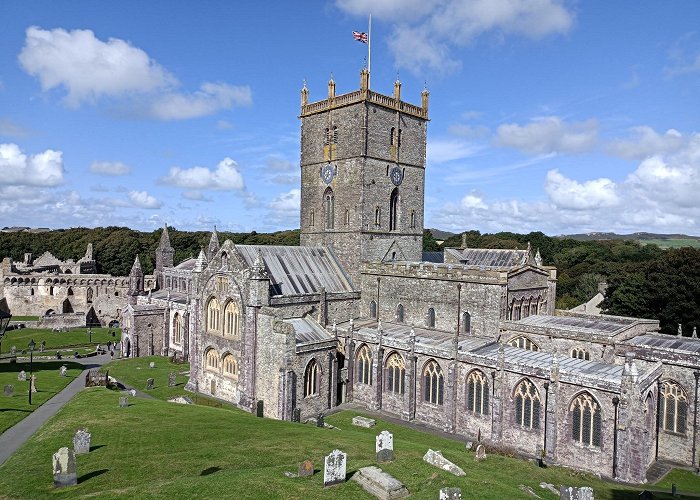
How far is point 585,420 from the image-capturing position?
82.4ft

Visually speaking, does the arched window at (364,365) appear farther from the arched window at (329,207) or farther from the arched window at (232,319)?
the arched window at (329,207)

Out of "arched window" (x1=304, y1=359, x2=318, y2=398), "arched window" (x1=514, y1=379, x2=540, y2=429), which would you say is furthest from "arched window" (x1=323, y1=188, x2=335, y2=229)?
"arched window" (x1=514, y1=379, x2=540, y2=429)

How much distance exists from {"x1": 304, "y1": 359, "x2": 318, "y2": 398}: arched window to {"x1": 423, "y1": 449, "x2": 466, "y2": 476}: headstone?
44.2 feet

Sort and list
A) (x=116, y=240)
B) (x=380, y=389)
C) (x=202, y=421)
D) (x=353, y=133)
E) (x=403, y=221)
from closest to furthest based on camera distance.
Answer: (x=202, y=421), (x=380, y=389), (x=353, y=133), (x=403, y=221), (x=116, y=240)

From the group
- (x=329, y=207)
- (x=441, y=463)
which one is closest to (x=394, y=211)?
(x=329, y=207)

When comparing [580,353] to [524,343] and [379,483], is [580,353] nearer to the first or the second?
[524,343]

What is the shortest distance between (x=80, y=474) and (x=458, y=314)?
81.3ft

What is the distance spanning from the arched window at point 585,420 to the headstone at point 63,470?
78.3ft

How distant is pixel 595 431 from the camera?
24781 millimetres

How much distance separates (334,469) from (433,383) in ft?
50.9

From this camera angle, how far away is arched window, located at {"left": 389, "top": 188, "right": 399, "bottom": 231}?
43281 millimetres

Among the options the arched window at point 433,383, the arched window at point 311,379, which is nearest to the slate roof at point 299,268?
the arched window at point 311,379

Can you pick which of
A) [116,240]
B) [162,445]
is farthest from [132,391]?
[116,240]

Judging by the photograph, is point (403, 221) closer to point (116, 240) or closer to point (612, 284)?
point (612, 284)
